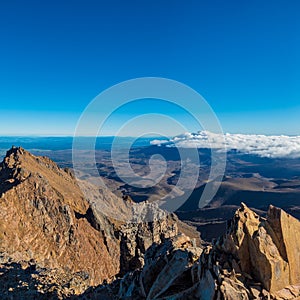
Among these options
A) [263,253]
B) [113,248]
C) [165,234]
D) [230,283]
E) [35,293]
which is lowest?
[113,248]

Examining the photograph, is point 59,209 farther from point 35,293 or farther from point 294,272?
point 294,272

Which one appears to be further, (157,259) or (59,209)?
(59,209)

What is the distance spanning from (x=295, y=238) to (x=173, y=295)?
780 cm

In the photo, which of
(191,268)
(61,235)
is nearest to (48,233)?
(61,235)

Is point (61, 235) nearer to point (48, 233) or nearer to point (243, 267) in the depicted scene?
point (48, 233)

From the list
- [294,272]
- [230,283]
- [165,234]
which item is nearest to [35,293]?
[230,283]

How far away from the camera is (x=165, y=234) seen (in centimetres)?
7006

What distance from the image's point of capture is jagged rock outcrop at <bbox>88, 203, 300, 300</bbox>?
17028 mm

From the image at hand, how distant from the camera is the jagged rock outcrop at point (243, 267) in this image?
17.0 m

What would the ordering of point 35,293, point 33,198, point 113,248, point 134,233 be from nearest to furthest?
point 35,293
point 134,233
point 33,198
point 113,248

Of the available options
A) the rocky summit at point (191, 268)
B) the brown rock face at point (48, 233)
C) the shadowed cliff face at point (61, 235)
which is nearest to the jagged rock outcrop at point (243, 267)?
the rocky summit at point (191, 268)

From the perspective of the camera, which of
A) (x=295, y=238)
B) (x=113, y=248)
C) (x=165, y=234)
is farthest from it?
(x=113, y=248)

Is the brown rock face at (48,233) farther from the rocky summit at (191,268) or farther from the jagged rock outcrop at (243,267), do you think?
the jagged rock outcrop at (243,267)

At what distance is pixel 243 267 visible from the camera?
18.2 meters
